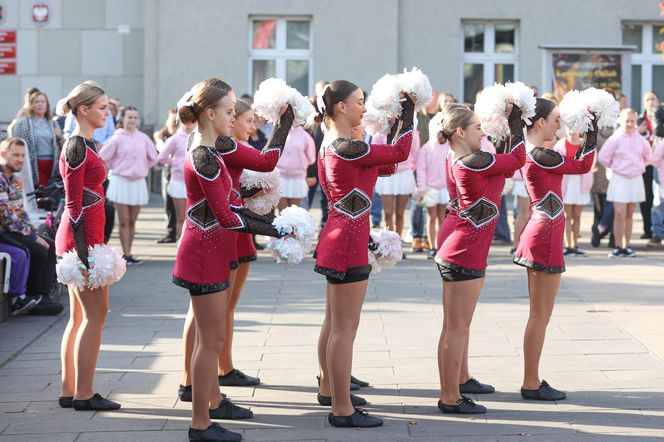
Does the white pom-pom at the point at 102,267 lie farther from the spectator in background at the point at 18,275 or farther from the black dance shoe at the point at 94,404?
the spectator in background at the point at 18,275

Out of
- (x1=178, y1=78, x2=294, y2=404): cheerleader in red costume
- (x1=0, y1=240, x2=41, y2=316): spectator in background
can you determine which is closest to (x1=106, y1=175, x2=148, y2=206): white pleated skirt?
(x1=0, y1=240, x2=41, y2=316): spectator in background

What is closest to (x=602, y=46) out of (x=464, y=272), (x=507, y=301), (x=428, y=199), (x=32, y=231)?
(x=428, y=199)

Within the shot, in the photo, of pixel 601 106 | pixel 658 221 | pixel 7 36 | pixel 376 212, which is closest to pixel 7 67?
pixel 7 36

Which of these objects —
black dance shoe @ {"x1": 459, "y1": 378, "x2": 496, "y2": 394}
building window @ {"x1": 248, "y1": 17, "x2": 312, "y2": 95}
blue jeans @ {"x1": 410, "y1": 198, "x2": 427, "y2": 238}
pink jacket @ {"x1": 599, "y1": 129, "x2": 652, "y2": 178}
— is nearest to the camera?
black dance shoe @ {"x1": 459, "y1": 378, "x2": 496, "y2": 394}

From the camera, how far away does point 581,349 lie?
8555mm

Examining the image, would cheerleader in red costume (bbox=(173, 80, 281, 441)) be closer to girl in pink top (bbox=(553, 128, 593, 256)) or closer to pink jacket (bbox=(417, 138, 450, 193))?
pink jacket (bbox=(417, 138, 450, 193))

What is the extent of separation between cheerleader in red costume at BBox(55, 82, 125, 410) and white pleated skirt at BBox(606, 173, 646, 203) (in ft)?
28.5

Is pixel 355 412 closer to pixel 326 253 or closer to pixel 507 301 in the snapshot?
pixel 326 253

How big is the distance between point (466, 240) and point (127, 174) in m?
7.90

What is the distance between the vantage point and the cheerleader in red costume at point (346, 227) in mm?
6477

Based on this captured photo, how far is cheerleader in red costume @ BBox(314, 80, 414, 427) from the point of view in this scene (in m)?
6.48

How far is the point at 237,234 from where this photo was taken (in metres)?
7.41

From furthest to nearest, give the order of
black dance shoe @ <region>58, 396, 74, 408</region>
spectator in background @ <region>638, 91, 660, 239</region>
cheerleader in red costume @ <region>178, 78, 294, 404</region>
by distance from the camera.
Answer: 1. spectator in background @ <region>638, 91, 660, 239</region>
2. black dance shoe @ <region>58, 396, 74, 408</region>
3. cheerleader in red costume @ <region>178, 78, 294, 404</region>

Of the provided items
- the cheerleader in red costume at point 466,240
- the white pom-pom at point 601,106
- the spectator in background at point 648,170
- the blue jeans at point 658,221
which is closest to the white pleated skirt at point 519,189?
the blue jeans at point 658,221
